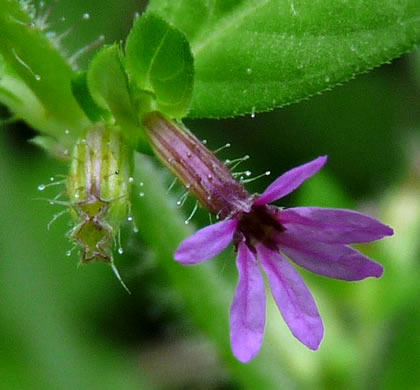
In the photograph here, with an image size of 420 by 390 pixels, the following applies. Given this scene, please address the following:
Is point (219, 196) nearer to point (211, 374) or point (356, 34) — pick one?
point (356, 34)

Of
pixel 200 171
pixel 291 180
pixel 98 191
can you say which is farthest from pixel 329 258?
pixel 98 191

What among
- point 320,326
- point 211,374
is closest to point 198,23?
point 320,326

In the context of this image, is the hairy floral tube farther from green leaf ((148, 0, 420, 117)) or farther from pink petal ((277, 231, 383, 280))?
green leaf ((148, 0, 420, 117))

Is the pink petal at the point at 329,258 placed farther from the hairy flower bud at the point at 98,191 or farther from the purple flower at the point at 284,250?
the hairy flower bud at the point at 98,191

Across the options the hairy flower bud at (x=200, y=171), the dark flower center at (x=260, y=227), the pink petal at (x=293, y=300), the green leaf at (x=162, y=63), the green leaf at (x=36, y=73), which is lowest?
the pink petal at (x=293, y=300)

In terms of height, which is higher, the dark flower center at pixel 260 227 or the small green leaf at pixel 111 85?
the small green leaf at pixel 111 85

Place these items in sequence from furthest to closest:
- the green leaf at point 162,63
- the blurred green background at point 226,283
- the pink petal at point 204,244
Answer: the blurred green background at point 226,283 < the green leaf at point 162,63 < the pink petal at point 204,244

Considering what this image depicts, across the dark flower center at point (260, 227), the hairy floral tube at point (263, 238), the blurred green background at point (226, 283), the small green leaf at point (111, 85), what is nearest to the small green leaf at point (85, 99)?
the small green leaf at point (111, 85)
